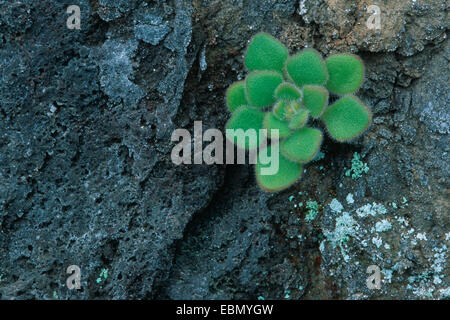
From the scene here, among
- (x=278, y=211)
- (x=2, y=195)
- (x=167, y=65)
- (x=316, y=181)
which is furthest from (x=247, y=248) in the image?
(x=2, y=195)

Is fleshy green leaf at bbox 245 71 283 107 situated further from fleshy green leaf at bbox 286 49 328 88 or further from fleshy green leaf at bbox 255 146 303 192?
fleshy green leaf at bbox 255 146 303 192

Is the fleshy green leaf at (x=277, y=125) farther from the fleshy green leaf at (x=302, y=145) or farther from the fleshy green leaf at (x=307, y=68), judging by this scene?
the fleshy green leaf at (x=307, y=68)

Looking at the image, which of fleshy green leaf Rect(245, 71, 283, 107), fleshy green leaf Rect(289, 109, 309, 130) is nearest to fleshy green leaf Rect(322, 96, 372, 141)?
fleshy green leaf Rect(289, 109, 309, 130)

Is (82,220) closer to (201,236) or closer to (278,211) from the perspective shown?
(201,236)

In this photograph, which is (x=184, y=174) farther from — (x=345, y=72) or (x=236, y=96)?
(x=345, y=72)

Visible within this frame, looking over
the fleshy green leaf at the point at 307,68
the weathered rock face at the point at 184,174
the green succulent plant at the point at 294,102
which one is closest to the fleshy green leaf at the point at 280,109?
the green succulent plant at the point at 294,102

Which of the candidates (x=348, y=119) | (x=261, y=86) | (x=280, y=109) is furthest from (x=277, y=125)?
(x=348, y=119)
